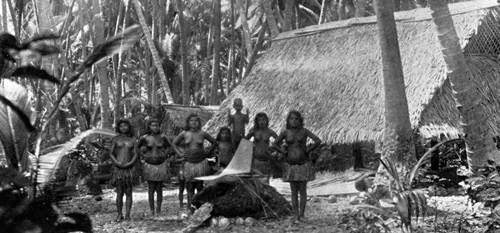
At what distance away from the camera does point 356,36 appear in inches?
508

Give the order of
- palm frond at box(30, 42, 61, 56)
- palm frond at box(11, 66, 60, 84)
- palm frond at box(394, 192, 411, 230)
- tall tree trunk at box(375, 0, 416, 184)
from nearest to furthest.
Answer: palm frond at box(11, 66, 60, 84) < palm frond at box(30, 42, 61, 56) < palm frond at box(394, 192, 411, 230) < tall tree trunk at box(375, 0, 416, 184)

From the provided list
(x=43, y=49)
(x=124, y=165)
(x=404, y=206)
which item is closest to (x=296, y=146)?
(x=124, y=165)

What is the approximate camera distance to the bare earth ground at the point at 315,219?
660 cm

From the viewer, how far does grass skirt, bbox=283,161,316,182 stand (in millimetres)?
8102

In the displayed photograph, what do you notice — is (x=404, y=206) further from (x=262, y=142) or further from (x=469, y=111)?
(x=262, y=142)

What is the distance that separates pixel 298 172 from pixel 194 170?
5.13ft

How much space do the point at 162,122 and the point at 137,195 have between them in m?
3.76

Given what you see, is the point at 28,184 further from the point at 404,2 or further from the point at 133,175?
the point at 404,2

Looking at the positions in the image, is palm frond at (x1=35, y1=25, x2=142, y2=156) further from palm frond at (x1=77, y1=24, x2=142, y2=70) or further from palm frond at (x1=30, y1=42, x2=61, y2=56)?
palm frond at (x1=30, y1=42, x2=61, y2=56)

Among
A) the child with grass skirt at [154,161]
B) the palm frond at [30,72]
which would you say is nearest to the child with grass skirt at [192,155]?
the child with grass skirt at [154,161]

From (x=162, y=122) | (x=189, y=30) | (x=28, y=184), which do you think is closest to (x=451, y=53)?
(x=28, y=184)

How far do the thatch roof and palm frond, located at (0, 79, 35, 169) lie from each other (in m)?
6.10

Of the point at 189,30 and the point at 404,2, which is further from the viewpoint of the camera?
the point at 189,30

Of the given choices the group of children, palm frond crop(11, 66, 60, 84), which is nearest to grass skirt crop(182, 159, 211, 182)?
the group of children
